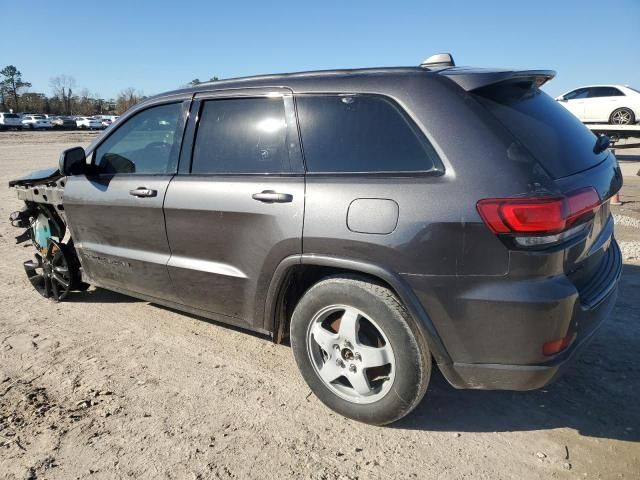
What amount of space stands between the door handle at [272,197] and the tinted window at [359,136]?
20 cm

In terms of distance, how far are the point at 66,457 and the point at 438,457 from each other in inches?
73.0

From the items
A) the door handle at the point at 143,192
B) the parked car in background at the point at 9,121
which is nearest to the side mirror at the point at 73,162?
the door handle at the point at 143,192

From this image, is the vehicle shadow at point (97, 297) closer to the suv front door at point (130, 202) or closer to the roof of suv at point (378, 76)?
the suv front door at point (130, 202)

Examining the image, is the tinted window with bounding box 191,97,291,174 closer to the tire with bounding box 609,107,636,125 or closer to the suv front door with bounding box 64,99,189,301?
the suv front door with bounding box 64,99,189,301

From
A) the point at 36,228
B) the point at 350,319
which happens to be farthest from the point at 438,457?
the point at 36,228

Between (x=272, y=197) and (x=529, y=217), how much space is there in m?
1.35

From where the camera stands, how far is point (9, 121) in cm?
5119

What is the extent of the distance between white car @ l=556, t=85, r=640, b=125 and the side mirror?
1623cm

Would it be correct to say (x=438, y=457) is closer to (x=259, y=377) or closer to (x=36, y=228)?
(x=259, y=377)

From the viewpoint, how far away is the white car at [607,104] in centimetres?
1647

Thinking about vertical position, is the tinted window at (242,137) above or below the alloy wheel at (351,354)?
above

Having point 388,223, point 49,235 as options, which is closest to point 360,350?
point 388,223

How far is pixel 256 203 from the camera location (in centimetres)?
288

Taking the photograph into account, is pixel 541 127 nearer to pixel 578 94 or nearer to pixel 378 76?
pixel 378 76
